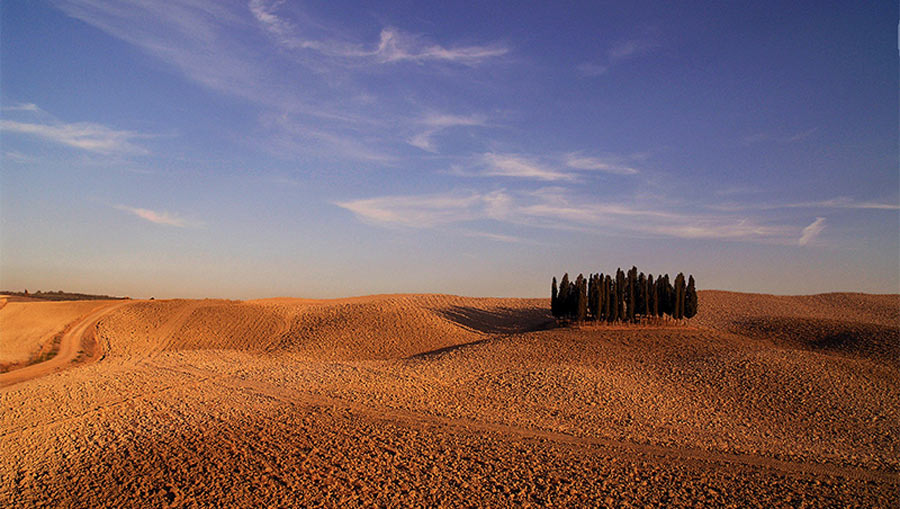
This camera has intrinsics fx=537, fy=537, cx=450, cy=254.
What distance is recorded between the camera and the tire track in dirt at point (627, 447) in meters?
9.30

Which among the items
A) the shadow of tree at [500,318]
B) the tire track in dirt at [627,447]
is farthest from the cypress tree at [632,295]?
the tire track in dirt at [627,447]

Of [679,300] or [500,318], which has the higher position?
[679,300]

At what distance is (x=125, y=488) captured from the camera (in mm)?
8477

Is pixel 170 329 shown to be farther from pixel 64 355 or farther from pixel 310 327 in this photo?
pixel 310 327

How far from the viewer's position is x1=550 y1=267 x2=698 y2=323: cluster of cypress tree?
2584 centimetres

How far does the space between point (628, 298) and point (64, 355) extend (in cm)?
2466

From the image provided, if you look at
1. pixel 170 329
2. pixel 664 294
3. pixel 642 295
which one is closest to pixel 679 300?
pixel 664 294

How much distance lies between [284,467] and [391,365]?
33.0 ft

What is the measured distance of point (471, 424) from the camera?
11.7 m

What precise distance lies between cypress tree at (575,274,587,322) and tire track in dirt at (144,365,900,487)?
14920mm

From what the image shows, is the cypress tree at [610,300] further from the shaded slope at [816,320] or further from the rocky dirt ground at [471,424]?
the shaded slope at [816,320]

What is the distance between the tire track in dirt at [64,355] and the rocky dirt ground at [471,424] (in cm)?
121

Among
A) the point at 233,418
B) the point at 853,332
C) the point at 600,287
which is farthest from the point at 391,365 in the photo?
the point at 853,332

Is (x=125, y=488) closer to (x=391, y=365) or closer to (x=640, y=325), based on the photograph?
(x=391, y=365)
